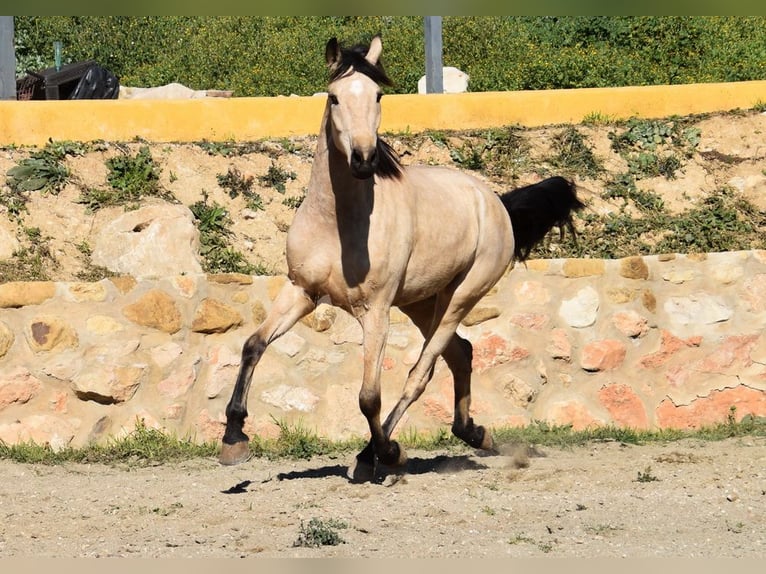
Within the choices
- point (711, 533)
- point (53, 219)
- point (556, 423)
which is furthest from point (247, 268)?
point (711, 533)

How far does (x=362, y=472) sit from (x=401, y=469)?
347 mm

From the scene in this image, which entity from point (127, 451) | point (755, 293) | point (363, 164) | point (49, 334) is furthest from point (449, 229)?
point (755, 293)

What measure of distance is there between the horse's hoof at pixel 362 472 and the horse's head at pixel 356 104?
1.82 m

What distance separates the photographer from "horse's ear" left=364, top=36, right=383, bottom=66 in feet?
22.3

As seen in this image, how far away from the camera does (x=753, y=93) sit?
12.4 metres

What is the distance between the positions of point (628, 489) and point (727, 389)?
2.73 meters

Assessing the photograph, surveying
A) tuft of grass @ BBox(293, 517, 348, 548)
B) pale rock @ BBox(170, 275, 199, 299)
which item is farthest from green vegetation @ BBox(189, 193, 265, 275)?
tuft of grass @ BBox(293, 517, 348, 548)

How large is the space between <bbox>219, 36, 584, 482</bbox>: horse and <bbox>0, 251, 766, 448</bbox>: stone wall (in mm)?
1111

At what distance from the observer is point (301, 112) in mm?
11484

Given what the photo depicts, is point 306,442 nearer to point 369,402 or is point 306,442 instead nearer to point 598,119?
point 369,402

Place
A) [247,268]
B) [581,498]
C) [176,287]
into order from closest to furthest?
[581,498] < [176,287] < [247,268]

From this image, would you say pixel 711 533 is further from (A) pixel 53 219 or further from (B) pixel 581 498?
(A) pixel 53 219

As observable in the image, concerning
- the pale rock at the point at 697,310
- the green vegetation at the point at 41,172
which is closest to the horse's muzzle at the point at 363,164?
the pale rock at the point at 697,310

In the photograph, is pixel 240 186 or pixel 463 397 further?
pixel 240 186
